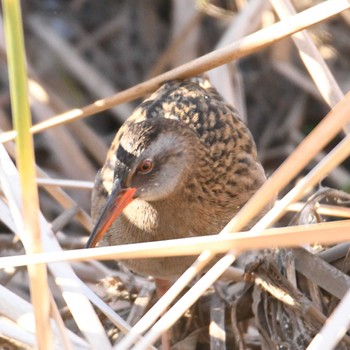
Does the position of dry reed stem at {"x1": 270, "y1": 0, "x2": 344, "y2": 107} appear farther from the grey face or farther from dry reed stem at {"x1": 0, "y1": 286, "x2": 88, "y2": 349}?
dry reed stem at {"x1": 0, "y1": 286, "x2": 88, "y2": 349}

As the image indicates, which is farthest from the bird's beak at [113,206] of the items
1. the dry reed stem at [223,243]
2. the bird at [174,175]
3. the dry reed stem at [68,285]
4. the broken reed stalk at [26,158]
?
the dry reed stem at [223,243]

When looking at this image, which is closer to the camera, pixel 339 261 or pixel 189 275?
pixel 189 275

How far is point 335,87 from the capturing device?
3.42m

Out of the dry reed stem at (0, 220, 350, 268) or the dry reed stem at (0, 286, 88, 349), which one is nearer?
the dry reed stem at (0, 220, 350, 268)

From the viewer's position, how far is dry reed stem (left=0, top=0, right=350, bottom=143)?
9.08 ft

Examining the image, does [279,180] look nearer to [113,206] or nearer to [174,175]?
[113,206]

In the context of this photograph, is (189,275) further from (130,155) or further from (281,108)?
(281,108)

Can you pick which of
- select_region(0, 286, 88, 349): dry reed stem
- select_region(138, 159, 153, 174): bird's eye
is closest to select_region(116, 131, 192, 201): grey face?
select_region(138, 159, 153, 174): bird's eye

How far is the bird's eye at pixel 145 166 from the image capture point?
3.23m

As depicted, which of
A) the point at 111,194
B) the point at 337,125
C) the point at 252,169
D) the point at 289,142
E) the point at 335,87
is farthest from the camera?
the point at 289,142

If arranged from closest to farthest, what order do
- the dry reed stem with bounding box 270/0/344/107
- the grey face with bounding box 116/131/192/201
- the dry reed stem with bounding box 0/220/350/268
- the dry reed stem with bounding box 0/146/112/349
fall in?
the dry reed stem with bounding box 0/220/350/268 < the dry reed stem with bounding box 0/146/112/349 < the grey face with bounding box 116/131/192/201 < the dry reed stem with bounding box 270/0/344/107

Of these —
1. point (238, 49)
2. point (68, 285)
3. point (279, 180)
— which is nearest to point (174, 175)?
point (238, 49)

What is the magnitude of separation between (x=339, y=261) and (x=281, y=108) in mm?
2848

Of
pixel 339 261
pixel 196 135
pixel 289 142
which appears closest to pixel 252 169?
pixel 196 135
